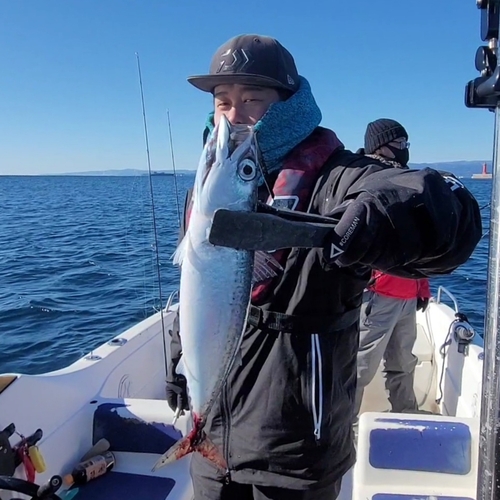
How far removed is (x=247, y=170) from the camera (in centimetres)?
149

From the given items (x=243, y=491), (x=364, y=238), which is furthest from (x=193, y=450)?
(x=364, y=238)

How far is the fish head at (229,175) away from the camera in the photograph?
4.84 ft

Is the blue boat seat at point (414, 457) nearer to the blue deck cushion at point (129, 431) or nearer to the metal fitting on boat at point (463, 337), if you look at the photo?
the blue deck cushion at point (129, 431)

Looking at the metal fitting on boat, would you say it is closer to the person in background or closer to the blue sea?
the person in background

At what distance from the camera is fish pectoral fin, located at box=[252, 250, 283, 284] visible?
1743 millimetres

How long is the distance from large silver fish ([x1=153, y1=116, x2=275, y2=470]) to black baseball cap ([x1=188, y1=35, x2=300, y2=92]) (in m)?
0.50

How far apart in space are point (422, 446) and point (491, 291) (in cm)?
167

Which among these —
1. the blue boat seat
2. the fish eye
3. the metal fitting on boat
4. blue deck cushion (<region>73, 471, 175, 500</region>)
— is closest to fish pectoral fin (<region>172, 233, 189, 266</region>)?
the fish eye

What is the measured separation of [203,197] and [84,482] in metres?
2.58

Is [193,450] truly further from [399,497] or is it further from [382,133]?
[382,133]

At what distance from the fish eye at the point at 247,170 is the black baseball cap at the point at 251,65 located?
0.62m

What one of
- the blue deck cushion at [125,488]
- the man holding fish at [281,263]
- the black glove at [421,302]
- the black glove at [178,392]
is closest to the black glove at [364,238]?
the man holding fish at [281,263]

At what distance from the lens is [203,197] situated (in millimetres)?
1492

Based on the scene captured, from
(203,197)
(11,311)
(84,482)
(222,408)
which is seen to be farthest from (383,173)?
(11,311)
